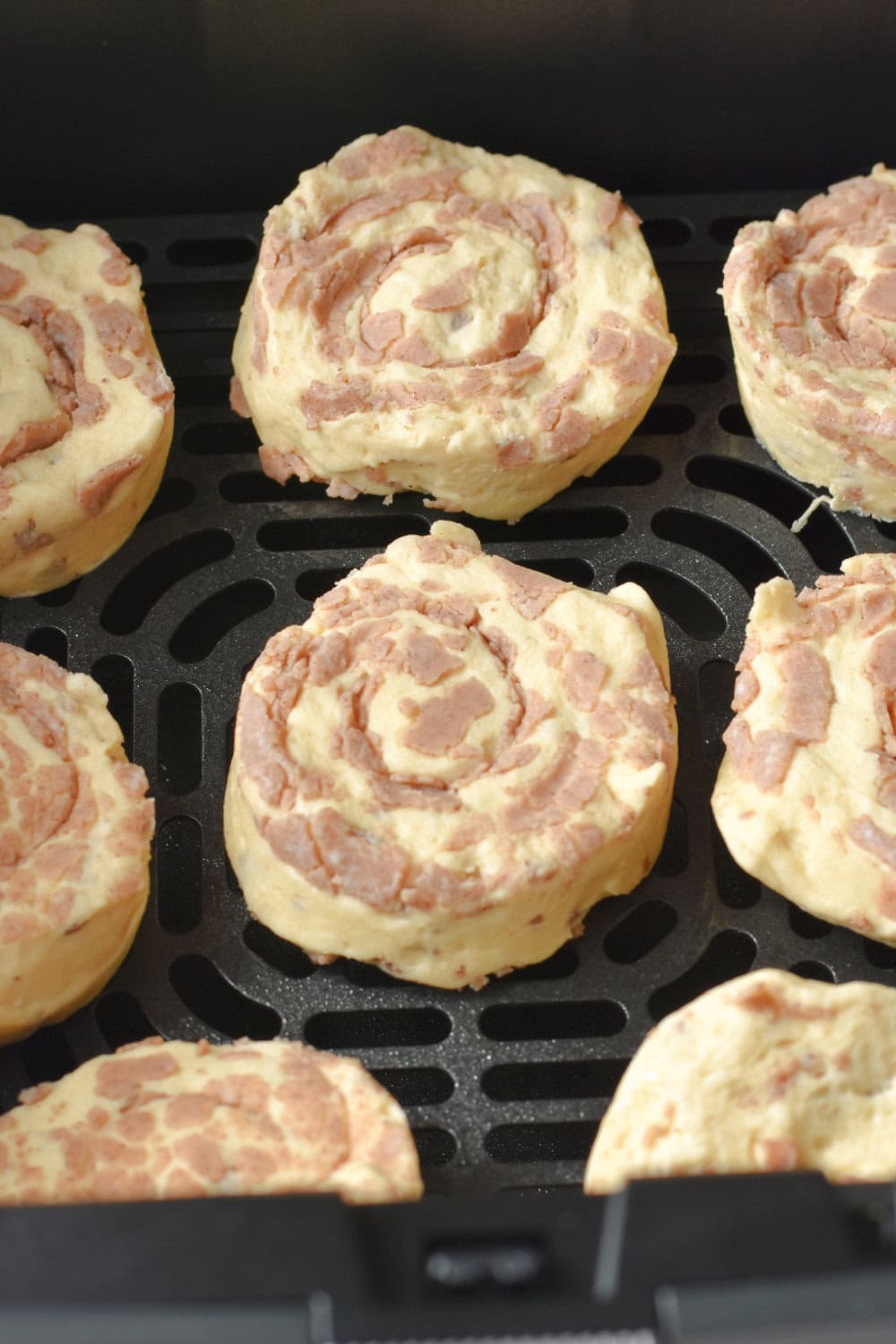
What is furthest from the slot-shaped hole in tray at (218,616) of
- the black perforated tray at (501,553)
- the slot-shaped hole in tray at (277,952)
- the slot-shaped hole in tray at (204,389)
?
the slot-shaped hole in tray at (277,952)

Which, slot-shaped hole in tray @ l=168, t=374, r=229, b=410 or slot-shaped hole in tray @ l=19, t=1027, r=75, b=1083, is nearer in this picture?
slot-shaped hole in tray @ l=19, t=1027, r=75, b=1083

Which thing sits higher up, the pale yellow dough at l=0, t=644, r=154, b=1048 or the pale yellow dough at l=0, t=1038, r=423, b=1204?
the pale yellow dough at l=0, t=644, r=154, b=1048

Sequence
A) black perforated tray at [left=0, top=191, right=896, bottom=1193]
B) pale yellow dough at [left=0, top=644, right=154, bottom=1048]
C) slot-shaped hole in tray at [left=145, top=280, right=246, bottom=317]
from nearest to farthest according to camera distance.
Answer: pale yellow dough at [left=0, top=644, right=154, bottom=1048] → black perforated tray at [left=0, top=191, right=896, bottom=1193] → slot-shaped hole in tray at [left=145, top=280, right=246, bottom=317]

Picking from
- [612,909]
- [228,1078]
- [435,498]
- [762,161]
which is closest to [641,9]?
[762,161]

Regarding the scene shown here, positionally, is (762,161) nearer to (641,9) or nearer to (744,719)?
(641,9)

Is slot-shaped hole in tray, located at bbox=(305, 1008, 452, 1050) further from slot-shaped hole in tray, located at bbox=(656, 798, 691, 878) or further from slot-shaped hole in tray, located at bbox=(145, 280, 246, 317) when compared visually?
slot-shaped hole in tray, located at bbox=(145, 280, 246, 317)

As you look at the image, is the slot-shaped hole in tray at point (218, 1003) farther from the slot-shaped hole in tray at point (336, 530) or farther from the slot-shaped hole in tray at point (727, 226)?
the slot-shaped hole in tray at point (727, 226)

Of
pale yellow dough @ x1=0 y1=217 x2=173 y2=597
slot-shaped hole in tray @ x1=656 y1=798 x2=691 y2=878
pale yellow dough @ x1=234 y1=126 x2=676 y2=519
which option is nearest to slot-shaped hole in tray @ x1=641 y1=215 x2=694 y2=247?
pale yellow dough @ x1=234 y1=126 x2=676 y2=519
